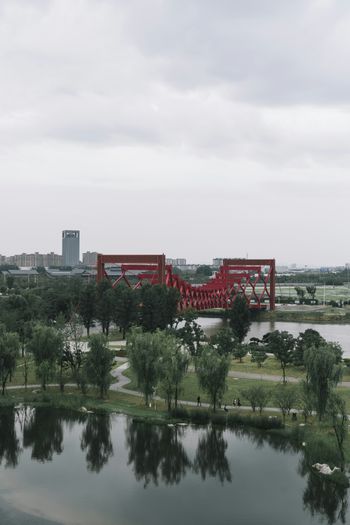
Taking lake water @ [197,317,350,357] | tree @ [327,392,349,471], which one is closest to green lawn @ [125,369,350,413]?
tree @ [327,392,349,471]

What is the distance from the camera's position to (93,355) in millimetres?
29859

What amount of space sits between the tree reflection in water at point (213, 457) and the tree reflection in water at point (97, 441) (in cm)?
378

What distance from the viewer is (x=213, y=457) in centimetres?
2248

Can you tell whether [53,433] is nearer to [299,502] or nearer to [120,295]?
[299,502]

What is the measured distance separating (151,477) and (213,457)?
3071 millimetres

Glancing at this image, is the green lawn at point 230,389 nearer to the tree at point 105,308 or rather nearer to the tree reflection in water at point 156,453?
the tree reflection in water at point 156,453

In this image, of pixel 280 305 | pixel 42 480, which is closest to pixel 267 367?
pixel 42 480

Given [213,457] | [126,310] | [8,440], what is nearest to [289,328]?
[126,310]

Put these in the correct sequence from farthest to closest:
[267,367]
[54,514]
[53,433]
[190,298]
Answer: [190,298], [267,367], [53,433], [54,514]

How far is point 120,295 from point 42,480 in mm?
31757

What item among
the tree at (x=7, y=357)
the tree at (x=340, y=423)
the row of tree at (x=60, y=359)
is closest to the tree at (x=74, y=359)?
the row of tree at (x=60, y=359)

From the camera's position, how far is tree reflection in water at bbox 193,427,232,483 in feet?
68.8

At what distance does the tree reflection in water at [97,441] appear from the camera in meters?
22.2

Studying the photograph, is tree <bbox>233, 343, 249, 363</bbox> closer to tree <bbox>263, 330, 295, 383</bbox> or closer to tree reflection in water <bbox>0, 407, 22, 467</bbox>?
tree <bbox>263, 330, 295, 383</bbox>
